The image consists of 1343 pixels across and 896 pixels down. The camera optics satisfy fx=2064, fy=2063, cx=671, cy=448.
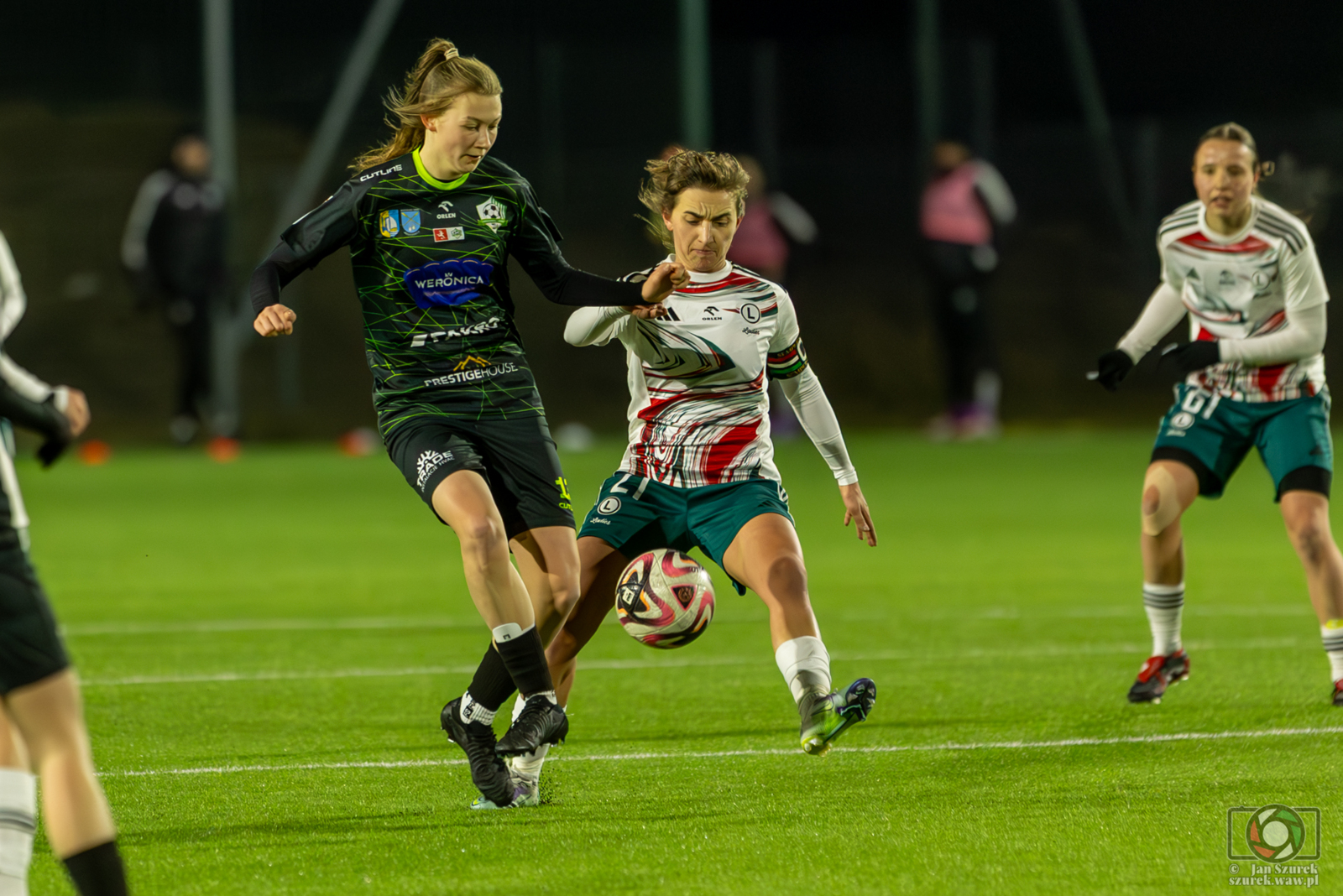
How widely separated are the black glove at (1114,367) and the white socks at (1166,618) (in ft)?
2.60

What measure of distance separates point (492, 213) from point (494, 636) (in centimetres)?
126

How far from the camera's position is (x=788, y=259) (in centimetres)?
2058

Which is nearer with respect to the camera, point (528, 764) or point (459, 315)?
point (528, 764)

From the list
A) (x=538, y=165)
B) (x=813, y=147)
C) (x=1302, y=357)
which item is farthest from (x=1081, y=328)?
(x=1302, y=357)

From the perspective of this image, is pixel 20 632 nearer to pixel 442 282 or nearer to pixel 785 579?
pixel 442 282

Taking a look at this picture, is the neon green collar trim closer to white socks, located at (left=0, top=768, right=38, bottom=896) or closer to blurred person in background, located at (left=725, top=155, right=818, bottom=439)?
white socks, located at (left=0, top=768, right=38, bottom=896)

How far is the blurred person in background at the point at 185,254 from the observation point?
2070 centimetres

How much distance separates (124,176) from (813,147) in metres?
7.93

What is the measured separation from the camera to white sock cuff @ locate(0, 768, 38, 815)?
399cm

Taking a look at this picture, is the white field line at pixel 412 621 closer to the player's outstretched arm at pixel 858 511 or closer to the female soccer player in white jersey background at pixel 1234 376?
the female soccer player in white jersey background at pixel 1234 376

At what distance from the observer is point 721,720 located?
23.5 ft

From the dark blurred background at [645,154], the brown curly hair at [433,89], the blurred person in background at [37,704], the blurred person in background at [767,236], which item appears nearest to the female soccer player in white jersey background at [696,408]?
the brown curly hair at [433,89]

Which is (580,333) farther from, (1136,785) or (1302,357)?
(1302,357)


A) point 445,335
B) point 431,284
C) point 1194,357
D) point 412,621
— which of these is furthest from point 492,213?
point 412,621
